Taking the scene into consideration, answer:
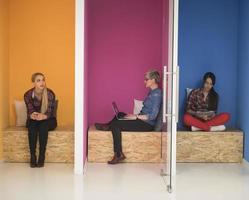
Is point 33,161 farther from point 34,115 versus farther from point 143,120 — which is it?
point 143,120

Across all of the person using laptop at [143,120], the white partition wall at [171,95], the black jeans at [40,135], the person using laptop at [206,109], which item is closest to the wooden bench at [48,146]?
the black jeans at [40,135]

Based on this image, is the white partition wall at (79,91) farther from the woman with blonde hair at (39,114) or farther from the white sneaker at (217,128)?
the white sneaker at (217,128)

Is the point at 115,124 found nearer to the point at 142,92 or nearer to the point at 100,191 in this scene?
the point at 142,92

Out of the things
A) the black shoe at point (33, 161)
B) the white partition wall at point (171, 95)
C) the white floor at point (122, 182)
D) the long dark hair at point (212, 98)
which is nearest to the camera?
the white floor at point (122, 182)

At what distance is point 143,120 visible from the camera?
630 cm

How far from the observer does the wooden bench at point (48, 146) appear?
6.19 metres

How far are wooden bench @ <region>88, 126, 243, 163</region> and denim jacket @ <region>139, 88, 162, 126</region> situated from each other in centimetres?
22

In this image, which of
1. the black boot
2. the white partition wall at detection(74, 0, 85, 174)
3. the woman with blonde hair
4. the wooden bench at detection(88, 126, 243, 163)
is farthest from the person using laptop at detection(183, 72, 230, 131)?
the black boot

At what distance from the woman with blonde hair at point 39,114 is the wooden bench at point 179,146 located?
0.59 metres

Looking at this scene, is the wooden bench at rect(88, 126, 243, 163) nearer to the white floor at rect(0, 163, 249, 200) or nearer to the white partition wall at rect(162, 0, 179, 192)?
the white floor at rect(0, 163, 249, 200)

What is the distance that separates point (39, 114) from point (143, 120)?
4.57 feet

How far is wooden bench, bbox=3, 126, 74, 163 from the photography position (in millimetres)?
6191

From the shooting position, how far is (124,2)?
6777 mm

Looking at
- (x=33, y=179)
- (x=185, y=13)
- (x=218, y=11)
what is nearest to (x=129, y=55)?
(x=185, y=13)
